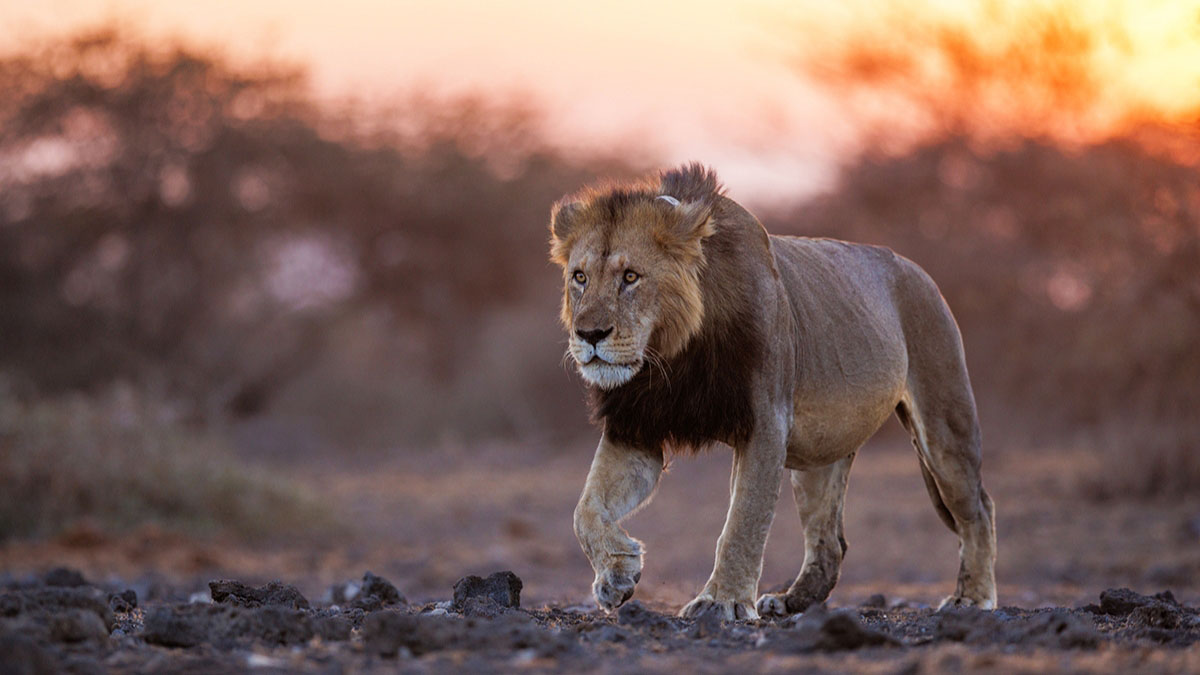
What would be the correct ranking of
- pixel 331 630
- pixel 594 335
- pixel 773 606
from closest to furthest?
pixel 331 630, pixel 594 335, pixel 773 606

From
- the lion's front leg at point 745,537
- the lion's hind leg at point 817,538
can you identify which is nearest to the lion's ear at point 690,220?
the lion's front leg at point 745,537

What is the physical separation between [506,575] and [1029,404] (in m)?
14.2

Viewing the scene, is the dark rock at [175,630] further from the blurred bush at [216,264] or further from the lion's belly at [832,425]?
the blurred bush at [216,264]

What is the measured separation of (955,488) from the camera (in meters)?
6.85

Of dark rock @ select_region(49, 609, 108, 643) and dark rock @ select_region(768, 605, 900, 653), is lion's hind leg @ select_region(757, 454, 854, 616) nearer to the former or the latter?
dark rock @ select_region(768, 605, 900, 653)

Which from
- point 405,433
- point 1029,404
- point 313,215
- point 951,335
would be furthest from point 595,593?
point 313,215

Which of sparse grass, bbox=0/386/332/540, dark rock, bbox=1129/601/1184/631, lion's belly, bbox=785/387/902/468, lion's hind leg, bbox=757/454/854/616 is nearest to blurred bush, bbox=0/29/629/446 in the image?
sparse grass, bbox=0/386/332/540

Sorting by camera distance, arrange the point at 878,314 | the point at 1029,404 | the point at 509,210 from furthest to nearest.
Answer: the point at 509,210, the point at 1029,404, the point at 878,314

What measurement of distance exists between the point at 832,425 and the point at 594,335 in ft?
4.41

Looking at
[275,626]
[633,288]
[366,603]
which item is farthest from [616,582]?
[366,603]

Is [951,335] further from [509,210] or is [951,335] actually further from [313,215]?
[509,210]

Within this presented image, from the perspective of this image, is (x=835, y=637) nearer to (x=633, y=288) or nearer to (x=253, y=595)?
(x=633, y=288)

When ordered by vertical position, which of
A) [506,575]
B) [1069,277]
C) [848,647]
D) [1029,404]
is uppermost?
[1069,277]

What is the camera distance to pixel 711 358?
5.51m
